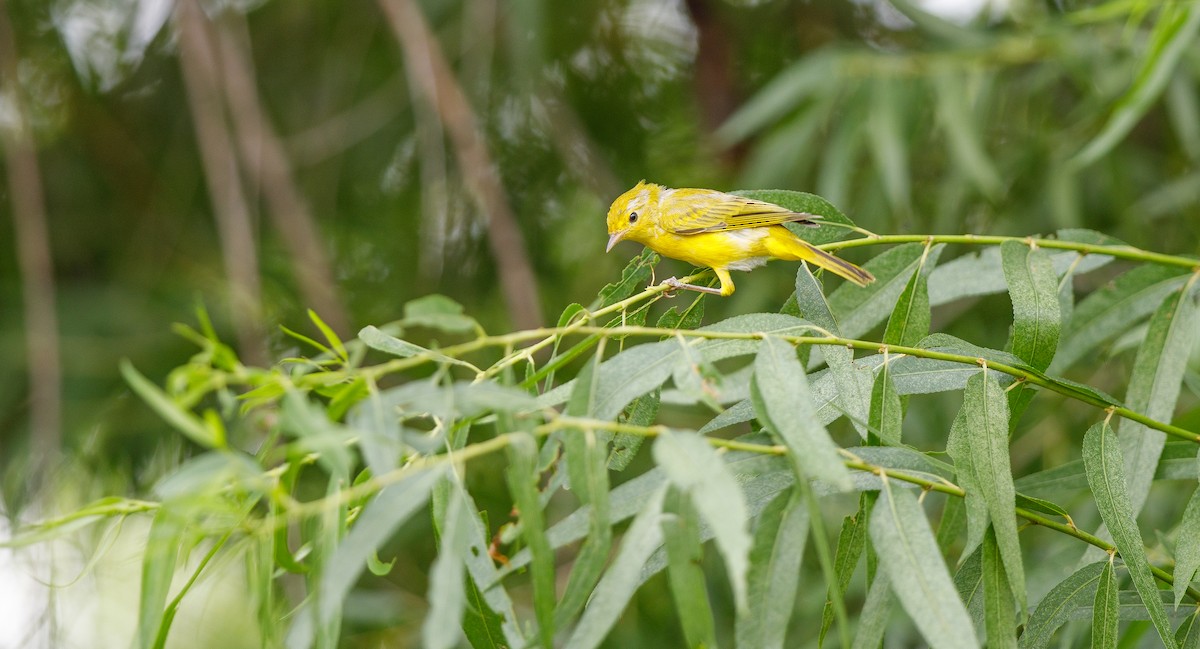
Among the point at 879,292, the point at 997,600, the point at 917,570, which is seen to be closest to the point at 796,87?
the point at 879,292

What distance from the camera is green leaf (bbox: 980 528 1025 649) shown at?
4.26 ft

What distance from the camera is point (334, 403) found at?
1075 millimetres

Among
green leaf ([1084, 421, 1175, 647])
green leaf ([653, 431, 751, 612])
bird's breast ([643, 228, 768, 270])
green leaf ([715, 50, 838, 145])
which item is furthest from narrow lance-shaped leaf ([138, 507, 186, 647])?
green leaf ([715, 50, 838, 145])

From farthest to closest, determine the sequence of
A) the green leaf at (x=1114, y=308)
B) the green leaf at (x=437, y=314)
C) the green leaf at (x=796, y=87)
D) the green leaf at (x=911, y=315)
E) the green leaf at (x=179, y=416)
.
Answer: the green leaf at (x=796, y=87) → the green leaf at (x=1114, y=308) → the green leaf at (x=911, y=315) → the green leaf at (x=437, y=314) → the green leaf at (x=179, y=416)

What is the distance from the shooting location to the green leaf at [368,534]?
941 millimetres

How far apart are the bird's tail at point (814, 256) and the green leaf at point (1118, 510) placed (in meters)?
0.47

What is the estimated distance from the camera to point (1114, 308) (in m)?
2.05

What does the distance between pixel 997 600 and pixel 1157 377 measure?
66 centimetres

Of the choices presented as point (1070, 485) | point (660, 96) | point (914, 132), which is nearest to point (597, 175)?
point (660, 96)

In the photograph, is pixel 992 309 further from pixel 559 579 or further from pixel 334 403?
pixel 334 403

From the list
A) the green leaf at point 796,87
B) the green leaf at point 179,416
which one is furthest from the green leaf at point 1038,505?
the green leaf at point 796,87

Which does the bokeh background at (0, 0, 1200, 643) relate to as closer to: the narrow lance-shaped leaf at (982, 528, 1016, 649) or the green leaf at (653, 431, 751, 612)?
the narrow lance-shaped leaf at (982, 528, 1016, 649)

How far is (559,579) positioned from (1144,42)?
276 centimetres

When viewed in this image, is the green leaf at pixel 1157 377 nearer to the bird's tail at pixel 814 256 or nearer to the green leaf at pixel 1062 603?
the green leaf at pixel 1062 603
